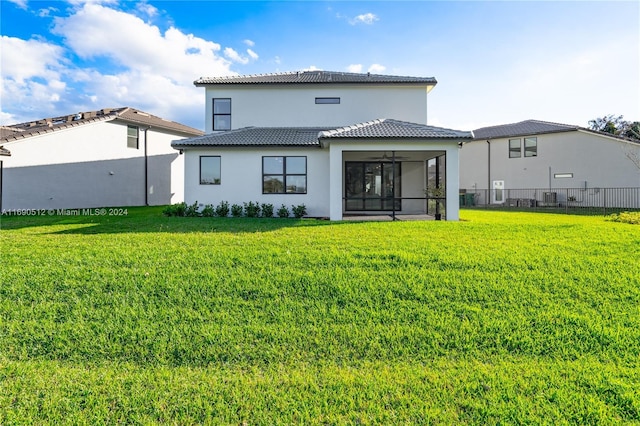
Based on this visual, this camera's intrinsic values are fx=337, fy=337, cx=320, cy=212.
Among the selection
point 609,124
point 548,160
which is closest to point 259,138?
point 548,160

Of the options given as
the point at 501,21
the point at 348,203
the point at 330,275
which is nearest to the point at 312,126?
the point at 348,203

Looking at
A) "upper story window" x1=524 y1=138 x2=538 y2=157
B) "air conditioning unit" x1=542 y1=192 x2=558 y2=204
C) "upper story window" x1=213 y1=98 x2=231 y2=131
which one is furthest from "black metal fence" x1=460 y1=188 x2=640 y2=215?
"upper story window" x1=213 y1=98 x2=231 y2=131

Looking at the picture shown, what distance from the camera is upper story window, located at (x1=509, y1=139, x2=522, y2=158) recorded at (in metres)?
27.0

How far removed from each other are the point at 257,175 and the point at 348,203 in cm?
524

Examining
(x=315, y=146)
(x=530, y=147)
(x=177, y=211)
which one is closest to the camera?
(x=177, y=211)

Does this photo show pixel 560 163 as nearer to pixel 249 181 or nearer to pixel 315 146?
pixel 315 146

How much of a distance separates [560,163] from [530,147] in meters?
2.55

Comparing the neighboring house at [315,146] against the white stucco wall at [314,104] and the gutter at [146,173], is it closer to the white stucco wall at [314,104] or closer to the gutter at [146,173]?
the white stucco wall at [314,104]

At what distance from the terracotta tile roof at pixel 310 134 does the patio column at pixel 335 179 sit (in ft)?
2.39

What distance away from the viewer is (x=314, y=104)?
56.2 ft

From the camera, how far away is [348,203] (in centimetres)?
1741

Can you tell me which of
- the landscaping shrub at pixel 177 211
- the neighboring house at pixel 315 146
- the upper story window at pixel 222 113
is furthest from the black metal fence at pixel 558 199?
the landscaping shrub at pixel 177 211

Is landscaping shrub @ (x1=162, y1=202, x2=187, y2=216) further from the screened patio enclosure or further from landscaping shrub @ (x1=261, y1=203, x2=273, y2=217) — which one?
the screened patio enclosure

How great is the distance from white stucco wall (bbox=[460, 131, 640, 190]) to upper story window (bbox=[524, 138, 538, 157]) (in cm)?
28
